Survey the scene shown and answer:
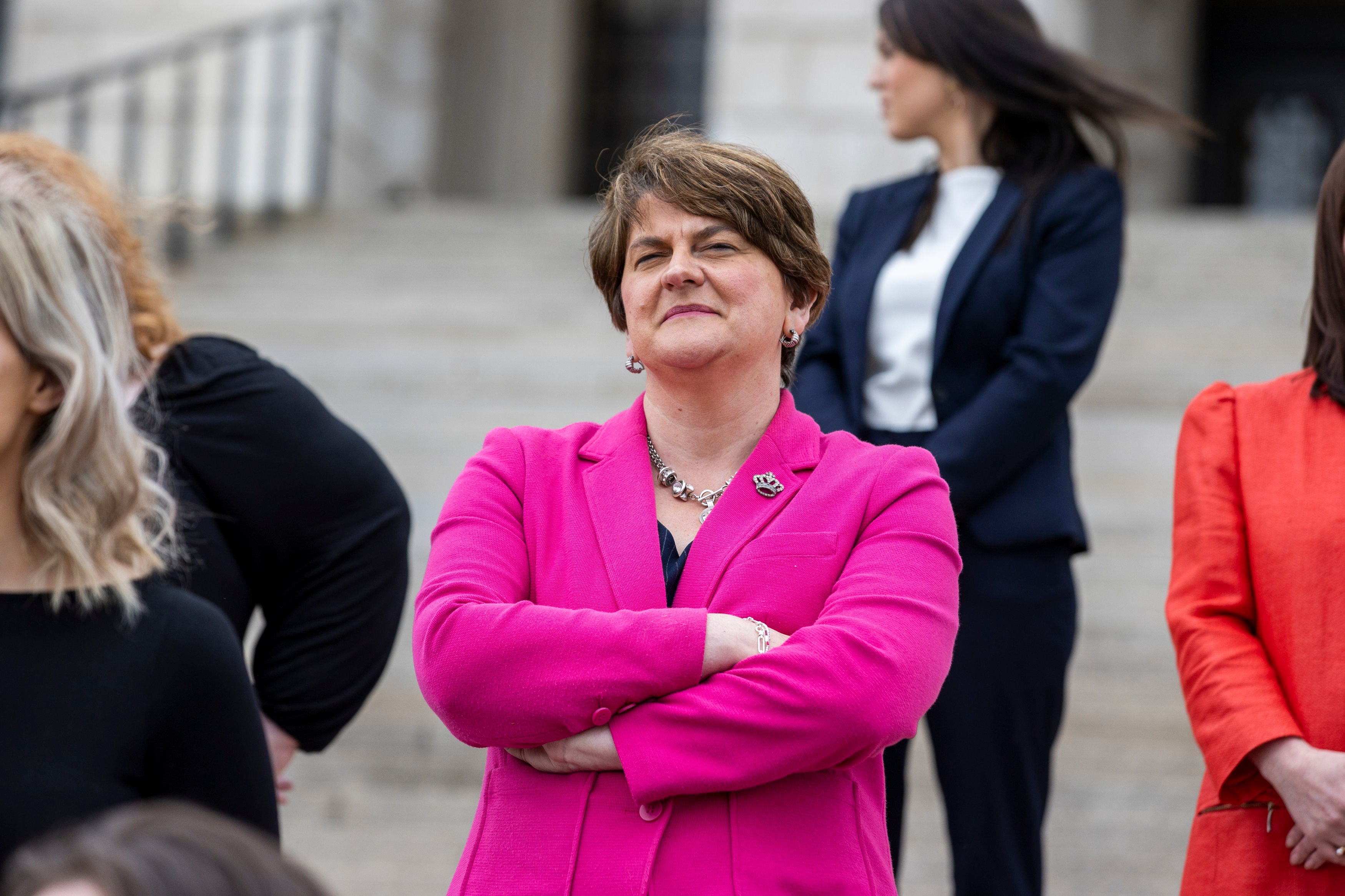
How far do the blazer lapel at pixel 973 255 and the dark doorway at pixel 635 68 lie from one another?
510 inches

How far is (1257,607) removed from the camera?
2.82 metres

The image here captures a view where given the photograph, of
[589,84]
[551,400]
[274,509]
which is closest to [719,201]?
[274,509]

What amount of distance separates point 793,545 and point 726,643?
8.6 inches

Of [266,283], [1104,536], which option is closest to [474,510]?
[1104,536]

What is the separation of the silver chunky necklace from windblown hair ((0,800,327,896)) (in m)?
1.37

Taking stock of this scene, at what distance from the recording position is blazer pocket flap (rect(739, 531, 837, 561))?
2406mm

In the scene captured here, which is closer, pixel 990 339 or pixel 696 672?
pixel 696 672

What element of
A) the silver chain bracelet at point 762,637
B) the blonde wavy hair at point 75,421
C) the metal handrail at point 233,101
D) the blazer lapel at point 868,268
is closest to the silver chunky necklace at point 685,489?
the silver chain bracelet at point 762,637

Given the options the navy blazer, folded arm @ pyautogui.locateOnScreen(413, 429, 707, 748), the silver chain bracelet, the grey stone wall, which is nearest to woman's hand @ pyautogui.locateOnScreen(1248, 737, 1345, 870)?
the navy blazer

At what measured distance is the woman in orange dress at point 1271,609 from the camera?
2.64 m

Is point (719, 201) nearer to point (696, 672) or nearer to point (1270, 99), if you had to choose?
point (696, 672)

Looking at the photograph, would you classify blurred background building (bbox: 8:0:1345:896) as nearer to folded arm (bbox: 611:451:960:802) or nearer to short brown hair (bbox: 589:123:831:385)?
short brown hair (bbox: 589:123:831:385)

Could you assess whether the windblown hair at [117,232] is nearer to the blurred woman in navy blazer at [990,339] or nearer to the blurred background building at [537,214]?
the blurred background building at [537,214]

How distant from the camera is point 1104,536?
21.4ft
